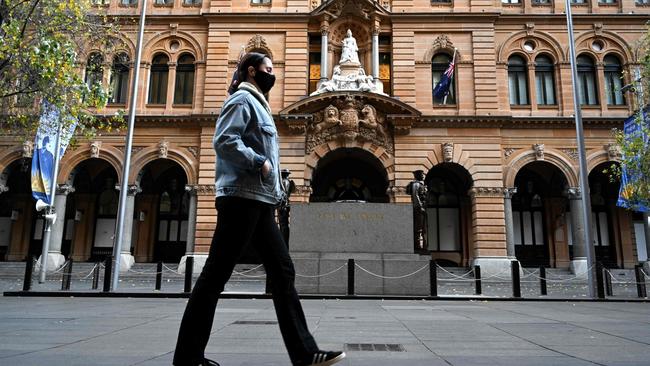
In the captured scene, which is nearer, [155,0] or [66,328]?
[66,328]

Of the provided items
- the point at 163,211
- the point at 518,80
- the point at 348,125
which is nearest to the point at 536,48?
the point at 518,80

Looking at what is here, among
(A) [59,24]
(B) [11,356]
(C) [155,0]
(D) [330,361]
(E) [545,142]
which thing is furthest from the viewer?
(C) [155,0]

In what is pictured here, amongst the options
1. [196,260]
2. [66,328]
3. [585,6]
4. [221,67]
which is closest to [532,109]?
[585,6]

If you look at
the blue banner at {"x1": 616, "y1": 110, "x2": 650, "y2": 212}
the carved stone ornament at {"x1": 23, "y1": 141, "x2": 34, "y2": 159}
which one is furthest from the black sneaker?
the carved stone ornament at {"x1": 23, "y1": 141, "x2": 34, "y2": 159}

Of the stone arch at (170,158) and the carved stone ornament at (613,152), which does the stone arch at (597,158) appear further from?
the stone arch at (170,158)

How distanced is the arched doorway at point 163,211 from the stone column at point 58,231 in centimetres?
419

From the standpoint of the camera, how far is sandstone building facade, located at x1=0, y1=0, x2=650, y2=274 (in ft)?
80.7

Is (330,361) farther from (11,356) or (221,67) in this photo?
(221,67)

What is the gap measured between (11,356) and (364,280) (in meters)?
10.2

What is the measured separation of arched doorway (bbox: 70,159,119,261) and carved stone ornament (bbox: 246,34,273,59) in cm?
1082

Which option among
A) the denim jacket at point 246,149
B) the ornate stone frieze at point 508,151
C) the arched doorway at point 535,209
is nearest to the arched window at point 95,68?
the denim jacket at point 246,149

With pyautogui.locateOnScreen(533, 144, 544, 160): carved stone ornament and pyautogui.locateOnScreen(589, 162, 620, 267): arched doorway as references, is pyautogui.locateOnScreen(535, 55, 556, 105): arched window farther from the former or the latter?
pyautogui.locateOnScreen(589, 162, 620, 267): arched doorway

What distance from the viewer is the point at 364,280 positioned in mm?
13367

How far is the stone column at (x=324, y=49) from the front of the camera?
25703 mm
